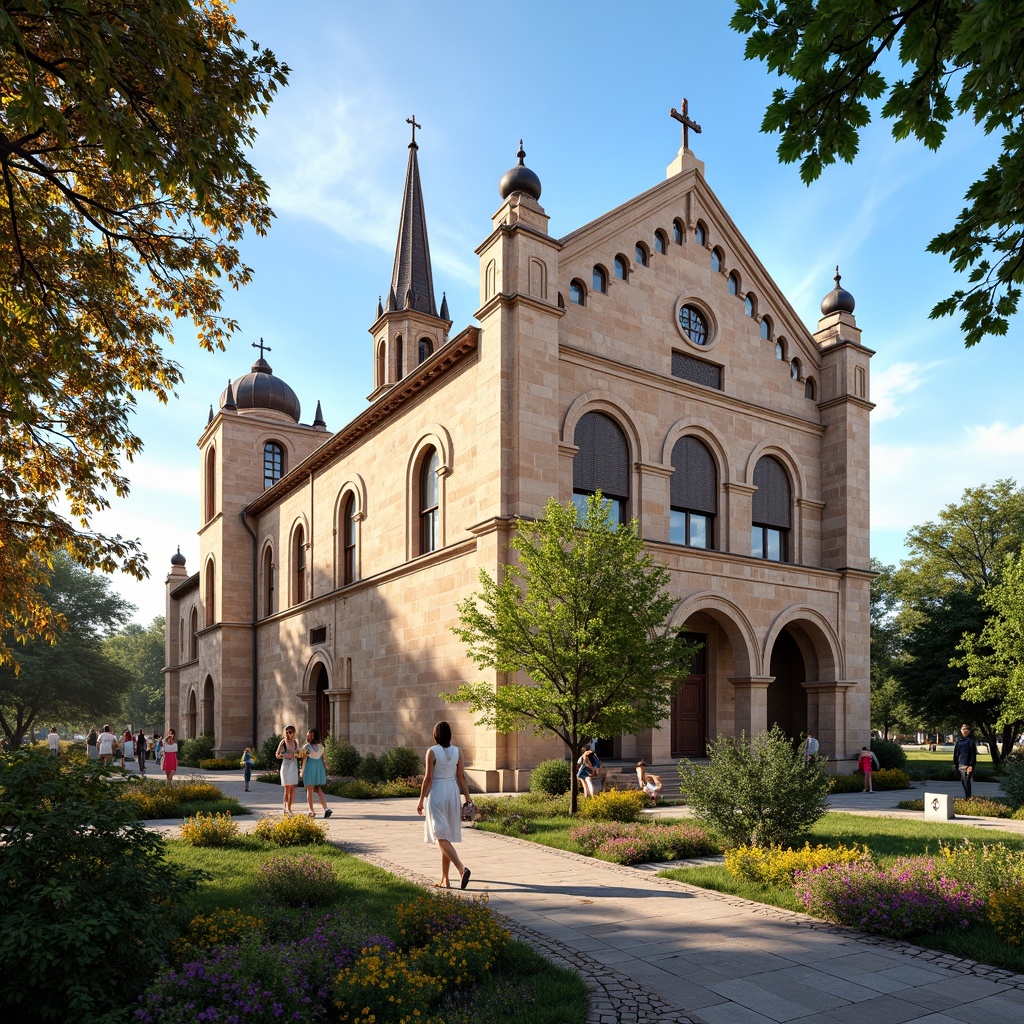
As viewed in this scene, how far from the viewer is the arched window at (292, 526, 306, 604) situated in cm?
3462

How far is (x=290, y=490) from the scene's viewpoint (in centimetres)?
3631

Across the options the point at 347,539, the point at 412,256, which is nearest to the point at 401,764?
the point at 347,539

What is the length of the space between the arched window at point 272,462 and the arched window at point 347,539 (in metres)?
13.1

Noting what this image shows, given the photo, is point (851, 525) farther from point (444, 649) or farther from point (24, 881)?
point (24, 881)

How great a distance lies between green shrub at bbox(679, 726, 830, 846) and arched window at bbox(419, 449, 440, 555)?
13.7m

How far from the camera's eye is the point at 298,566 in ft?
115

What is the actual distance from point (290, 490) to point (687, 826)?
90.8ft

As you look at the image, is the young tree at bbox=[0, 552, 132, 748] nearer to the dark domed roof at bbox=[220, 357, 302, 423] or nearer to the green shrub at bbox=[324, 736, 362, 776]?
the dark domed roof at bbox=[220, 357, 302, 423]

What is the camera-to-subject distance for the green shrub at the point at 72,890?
491cm

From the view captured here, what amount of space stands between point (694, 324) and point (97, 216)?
18440mm

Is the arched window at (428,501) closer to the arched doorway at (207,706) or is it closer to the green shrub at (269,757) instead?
the green shrub at (269,757)

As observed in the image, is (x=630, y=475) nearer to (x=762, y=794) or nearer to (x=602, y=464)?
(x=602, y=464)

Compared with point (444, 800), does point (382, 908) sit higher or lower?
lower

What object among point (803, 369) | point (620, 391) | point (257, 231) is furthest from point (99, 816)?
point (803, 369)
